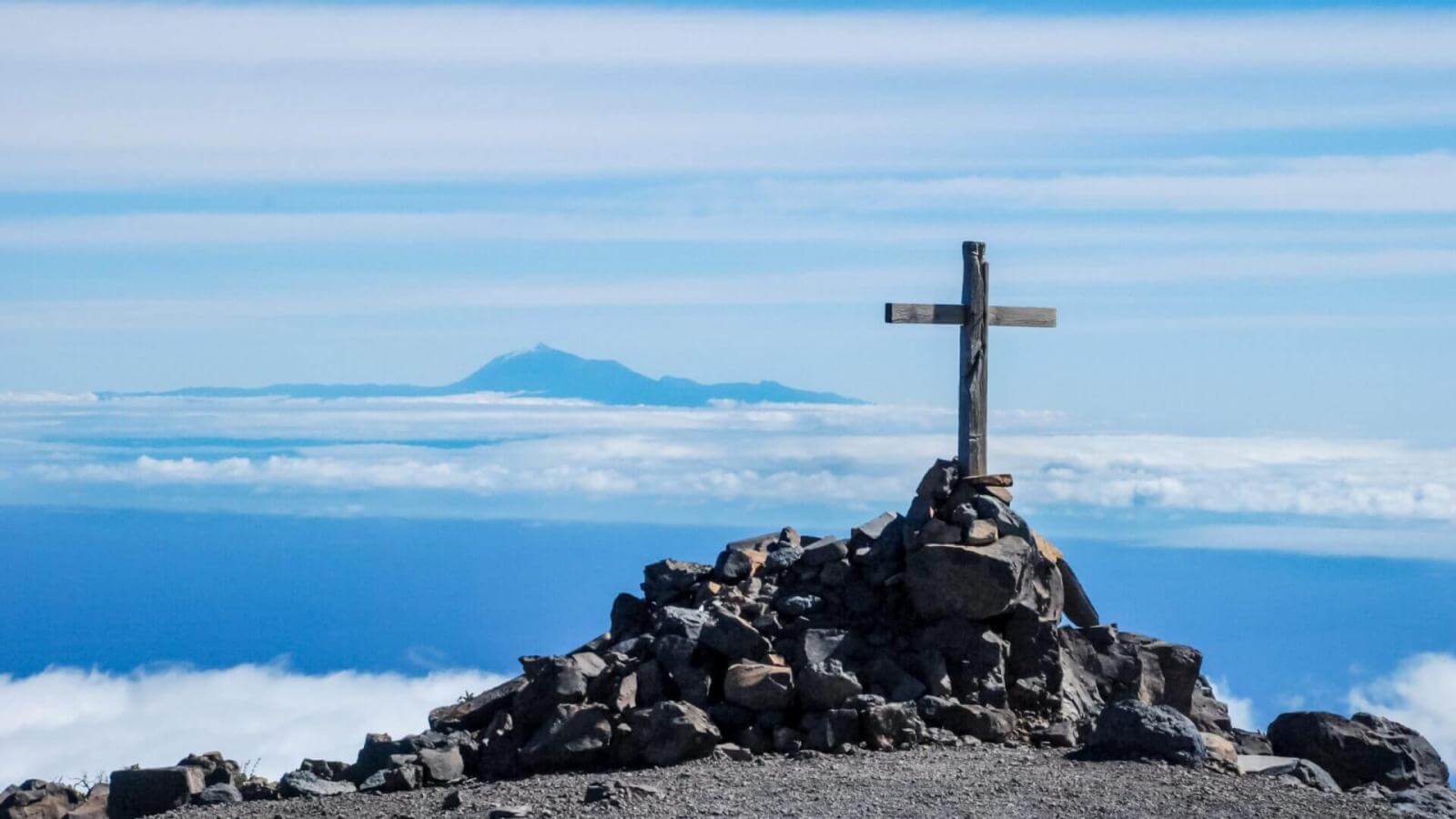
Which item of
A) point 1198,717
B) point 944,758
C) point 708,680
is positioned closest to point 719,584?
point 708,680

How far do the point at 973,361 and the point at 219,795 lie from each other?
9961 mm

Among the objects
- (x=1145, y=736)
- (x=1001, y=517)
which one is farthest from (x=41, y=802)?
(x=1145, y=736)

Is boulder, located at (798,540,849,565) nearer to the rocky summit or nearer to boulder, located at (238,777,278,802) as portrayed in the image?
the rocky summit

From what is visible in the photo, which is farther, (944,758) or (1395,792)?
(1395,792)

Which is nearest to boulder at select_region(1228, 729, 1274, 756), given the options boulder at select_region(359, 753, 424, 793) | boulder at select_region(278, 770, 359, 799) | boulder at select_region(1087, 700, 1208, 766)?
boulder at select_region(1087, 700, 1208, 766)

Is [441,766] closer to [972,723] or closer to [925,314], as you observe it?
[972,723]

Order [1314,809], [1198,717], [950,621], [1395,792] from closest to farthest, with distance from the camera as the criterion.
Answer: [1314,809], [1395,792], [950,621], [1198,717]

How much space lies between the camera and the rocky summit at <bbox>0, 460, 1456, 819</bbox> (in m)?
16.2

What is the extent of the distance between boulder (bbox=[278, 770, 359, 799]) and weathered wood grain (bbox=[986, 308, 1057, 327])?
9200 millimetres

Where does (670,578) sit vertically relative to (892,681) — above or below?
above

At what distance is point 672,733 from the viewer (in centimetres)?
1622

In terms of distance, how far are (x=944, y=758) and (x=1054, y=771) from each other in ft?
3.64

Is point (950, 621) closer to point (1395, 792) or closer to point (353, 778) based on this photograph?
point (1395, 792)

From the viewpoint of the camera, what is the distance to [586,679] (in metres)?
17.5
